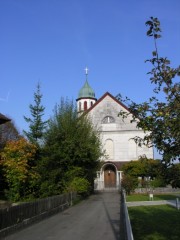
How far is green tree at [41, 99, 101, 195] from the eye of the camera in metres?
32.2

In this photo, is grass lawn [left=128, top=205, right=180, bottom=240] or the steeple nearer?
grass lawn [left=128, top=205, right=180, bottom=240]

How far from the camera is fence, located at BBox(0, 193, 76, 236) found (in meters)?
14.4

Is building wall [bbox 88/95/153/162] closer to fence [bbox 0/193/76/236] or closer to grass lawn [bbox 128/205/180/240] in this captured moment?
fence [bbox 0/193/76/236]

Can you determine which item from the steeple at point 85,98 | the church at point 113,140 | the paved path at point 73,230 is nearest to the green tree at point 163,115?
the paved path at point 73,230

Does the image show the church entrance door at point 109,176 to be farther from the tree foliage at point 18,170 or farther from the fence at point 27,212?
the fence at point 27,212

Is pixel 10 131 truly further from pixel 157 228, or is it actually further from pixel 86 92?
pixel 157 228

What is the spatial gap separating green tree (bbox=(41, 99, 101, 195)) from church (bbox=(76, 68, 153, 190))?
18.8 m

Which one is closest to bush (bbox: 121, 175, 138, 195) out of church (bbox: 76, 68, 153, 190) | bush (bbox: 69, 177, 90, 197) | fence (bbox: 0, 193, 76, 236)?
church (bbox: 76, 68, 153, 190)

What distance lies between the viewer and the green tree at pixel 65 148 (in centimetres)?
3216

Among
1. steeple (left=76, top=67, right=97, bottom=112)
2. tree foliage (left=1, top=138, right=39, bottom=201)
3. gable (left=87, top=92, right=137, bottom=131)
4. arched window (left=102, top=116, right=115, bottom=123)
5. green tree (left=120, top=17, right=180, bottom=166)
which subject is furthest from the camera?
steeple (left=76, top=67, right=97, bottom=112)

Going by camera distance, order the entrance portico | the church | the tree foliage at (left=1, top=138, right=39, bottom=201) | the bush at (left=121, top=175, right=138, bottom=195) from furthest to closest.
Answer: the church → the entrance portico → the bush at (left=121, top=175, right=138, bottom=195) → the tree foliage at (left=1, top=138, right=39, bottom=201)

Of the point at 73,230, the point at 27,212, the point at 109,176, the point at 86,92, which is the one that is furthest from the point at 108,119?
the point at 73,230

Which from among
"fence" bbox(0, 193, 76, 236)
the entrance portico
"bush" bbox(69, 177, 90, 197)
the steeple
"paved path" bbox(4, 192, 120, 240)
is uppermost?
the steeple

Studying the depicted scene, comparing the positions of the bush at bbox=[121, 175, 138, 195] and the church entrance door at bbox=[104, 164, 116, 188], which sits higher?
the church entrance door at bbox=[104, 164, 116, 188]
